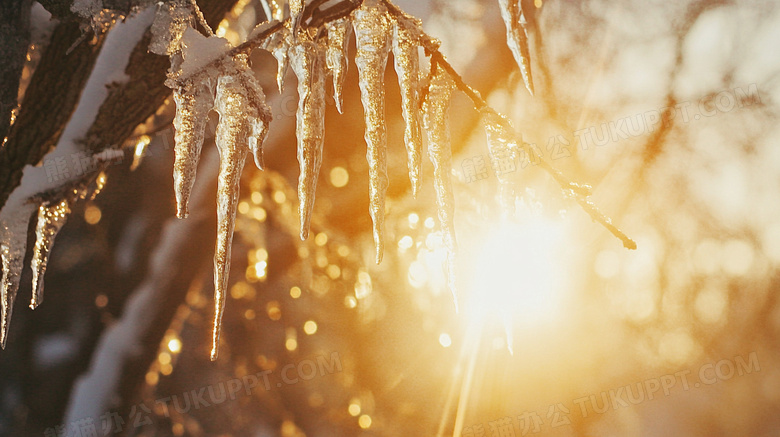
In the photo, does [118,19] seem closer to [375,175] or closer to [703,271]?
[375,175]

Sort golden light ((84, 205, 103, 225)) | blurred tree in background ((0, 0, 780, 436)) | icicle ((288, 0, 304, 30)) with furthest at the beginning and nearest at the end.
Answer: blurred tree in background ((0, 0, 780, 436)), golden light ((84, 205, 103, 225)), icicle ((288, 0, 304, 30))

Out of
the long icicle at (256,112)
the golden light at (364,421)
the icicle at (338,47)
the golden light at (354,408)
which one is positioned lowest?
the golden light at (364,421)

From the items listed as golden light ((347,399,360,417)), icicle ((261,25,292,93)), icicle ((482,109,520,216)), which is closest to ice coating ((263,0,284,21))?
icicle ((261,25,292,93))

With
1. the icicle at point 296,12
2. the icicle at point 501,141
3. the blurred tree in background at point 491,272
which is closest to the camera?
the icicle at point 296,12

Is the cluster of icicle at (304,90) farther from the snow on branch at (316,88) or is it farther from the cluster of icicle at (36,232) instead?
the cluster of icicle at (36,232)

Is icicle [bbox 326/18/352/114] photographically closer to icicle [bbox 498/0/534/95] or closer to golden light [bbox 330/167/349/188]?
icicle [bbox 498/0/534/95]

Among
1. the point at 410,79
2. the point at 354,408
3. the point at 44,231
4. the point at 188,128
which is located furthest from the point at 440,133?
the point at 354,408

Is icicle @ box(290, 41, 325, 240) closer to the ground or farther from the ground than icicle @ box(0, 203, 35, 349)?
farther from the ground

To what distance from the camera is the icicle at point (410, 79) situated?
0.68m

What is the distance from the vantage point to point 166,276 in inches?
75.2

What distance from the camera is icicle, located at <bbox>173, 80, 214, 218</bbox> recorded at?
0.69 m

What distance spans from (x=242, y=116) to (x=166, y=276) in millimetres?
1531

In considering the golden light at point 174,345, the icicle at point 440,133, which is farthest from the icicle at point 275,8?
the golden light at point 174,345

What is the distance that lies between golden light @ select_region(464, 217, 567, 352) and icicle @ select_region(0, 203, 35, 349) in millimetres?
1712
